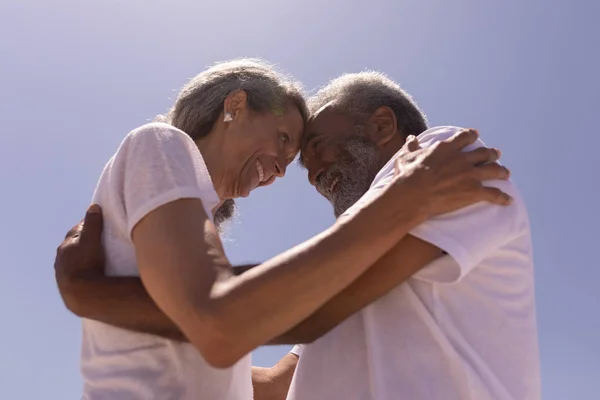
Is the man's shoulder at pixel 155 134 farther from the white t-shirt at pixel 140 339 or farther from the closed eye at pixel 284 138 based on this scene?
the closed eye at pixel 284 138

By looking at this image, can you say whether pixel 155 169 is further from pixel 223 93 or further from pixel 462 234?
pixel 223 93

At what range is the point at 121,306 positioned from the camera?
2471 mm

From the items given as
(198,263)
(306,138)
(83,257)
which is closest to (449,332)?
(198,263)

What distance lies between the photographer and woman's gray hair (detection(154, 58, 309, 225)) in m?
3.66

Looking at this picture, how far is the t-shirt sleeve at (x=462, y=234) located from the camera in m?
2.46

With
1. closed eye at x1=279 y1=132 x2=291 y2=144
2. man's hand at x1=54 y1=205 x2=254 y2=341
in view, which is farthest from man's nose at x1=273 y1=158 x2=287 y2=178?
man's hand at x1=54 y1=205 x2=254 y2=341

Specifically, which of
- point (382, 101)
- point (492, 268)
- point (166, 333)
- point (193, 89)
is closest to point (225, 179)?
point (193, 89)

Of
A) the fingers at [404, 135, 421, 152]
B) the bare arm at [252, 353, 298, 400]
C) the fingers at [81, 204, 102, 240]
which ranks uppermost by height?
the fingers at [404, 135, 421, 152]

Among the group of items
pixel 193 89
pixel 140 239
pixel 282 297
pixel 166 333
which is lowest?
pixel 166 333

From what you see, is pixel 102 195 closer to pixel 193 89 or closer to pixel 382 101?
pixel 193 89

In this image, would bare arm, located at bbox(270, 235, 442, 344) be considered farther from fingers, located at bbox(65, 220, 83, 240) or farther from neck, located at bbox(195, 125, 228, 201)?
neck, located at bbox(195, 125, 228, 201)

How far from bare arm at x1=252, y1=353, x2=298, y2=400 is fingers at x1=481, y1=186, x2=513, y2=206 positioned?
184 centimetres

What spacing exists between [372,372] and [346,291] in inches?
12.6

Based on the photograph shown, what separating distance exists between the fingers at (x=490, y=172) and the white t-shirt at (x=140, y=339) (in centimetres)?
100
